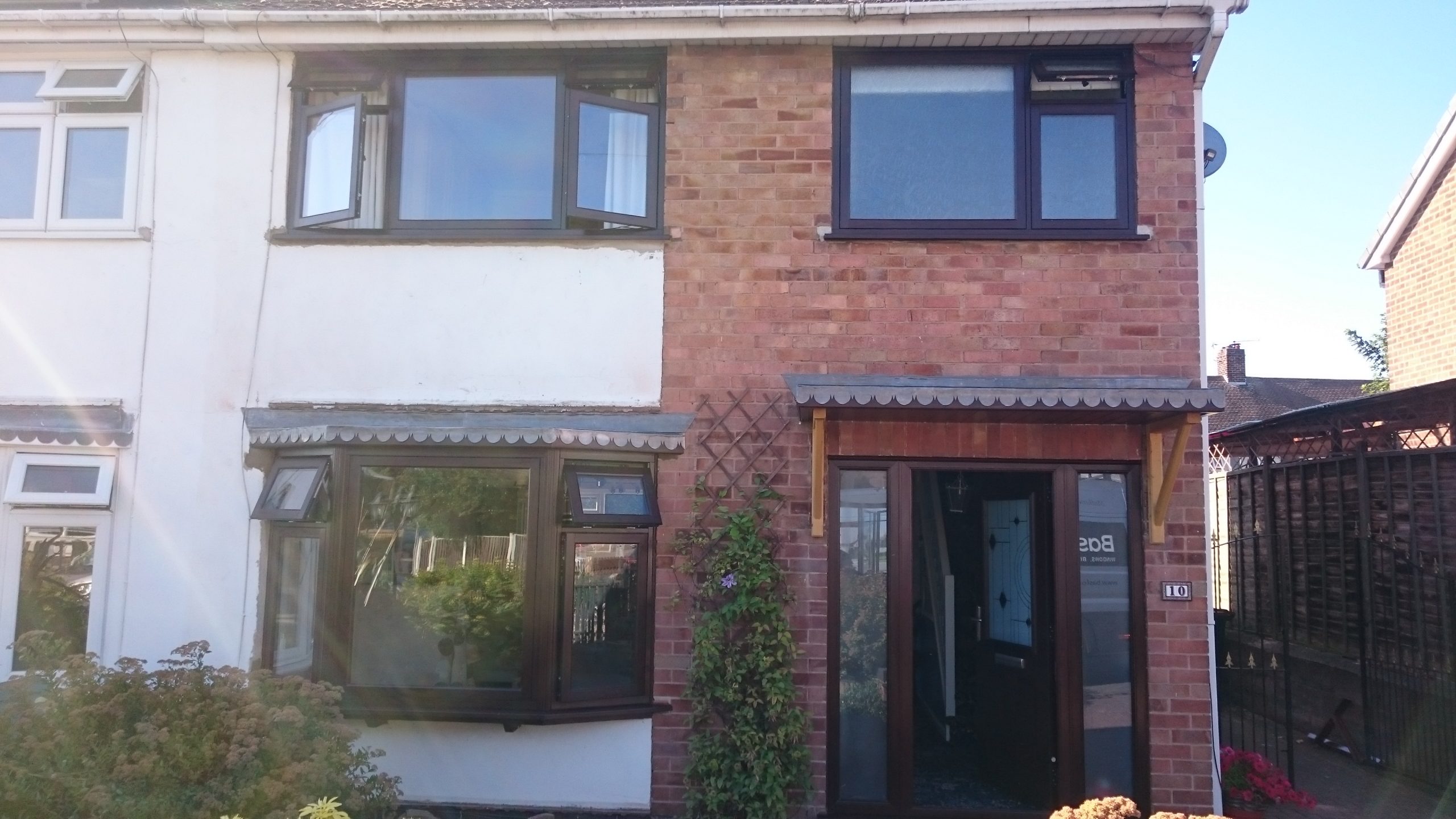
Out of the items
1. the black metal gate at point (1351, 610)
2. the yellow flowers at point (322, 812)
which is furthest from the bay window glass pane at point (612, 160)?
the black metal gate at point (1351, 610)

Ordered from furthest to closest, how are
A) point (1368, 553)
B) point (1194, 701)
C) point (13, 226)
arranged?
point (1368, 553), point (13, 226), point (1194, 701)

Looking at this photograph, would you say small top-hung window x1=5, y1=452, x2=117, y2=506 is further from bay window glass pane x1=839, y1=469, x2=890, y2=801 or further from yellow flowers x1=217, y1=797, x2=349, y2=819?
bay window glass pane x1=839, y1=469, x2=890, y2=801

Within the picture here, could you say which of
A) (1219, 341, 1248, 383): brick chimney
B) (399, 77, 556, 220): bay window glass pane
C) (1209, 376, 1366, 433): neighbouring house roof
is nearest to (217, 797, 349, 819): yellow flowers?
(399, 77, 556, 220): bay window glass pane

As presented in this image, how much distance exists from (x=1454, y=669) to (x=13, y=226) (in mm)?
10796

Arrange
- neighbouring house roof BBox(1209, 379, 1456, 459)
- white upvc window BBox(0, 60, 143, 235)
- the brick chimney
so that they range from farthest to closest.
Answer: the brick chimney
neighbouring house roof BBox(1209, 379, 1456, 459)
white upvc window BBox(0, 60, 143, 235)

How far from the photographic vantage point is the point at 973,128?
274 inches

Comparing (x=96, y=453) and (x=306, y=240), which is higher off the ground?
(x=306, y=240)

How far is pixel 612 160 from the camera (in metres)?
7.05

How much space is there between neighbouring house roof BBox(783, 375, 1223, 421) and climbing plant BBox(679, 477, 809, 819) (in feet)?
2.86

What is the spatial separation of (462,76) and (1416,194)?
10574 mm

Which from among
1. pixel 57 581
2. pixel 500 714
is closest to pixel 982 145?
pixel 500 714

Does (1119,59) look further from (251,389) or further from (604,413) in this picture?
(251,389)

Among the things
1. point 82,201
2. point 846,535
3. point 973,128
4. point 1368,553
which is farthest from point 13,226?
point 1368,553

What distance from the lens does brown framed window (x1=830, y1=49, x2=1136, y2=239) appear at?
6.81m
